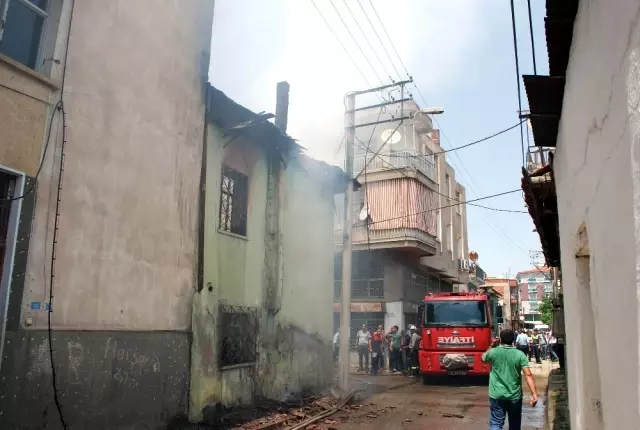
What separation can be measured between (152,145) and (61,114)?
1766 millimetres

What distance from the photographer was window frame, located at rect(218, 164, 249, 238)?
10391 mm

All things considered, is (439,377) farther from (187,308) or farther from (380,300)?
(187,308)

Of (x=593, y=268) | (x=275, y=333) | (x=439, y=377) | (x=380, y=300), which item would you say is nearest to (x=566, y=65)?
(x=593, y=268)

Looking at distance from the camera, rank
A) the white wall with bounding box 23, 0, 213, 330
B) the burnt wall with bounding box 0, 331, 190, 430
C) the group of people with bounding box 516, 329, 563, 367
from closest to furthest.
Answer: the burnt wall with bounding box 0, 331, 190, 430 → the white wall with bounding box 23, 0, 213, 330 → the group of people with bounding box 516, 329, 563, 367

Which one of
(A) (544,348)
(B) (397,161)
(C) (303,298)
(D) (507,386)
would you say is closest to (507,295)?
(A) (544,348)

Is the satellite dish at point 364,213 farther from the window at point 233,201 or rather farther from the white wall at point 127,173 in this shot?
the white wall at point 127,173

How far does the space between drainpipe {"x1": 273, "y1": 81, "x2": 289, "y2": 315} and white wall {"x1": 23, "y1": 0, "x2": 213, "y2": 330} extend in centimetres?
311

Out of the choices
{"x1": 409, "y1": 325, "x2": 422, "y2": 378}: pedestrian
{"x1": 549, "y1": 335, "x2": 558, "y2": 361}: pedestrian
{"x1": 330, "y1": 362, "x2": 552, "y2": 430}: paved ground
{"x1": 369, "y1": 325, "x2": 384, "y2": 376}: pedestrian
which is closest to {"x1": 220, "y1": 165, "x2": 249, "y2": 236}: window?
{"x1": 330, "y1": 362, "x2": 552, "y2": 430}: paved ground

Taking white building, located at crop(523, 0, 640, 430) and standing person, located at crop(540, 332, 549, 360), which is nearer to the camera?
white building, located at crop(523, 0, 640, 430)

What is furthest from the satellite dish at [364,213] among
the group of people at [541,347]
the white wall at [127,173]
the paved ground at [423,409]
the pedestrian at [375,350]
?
the white wall at [127,173]

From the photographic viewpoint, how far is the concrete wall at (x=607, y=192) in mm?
2287

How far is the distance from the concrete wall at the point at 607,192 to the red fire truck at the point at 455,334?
11269 millimetres

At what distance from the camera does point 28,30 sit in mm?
6590

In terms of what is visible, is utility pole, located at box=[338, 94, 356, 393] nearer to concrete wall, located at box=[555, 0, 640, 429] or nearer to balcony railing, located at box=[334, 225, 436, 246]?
concrete wall, located at box=[555, 0, 640, 429]
